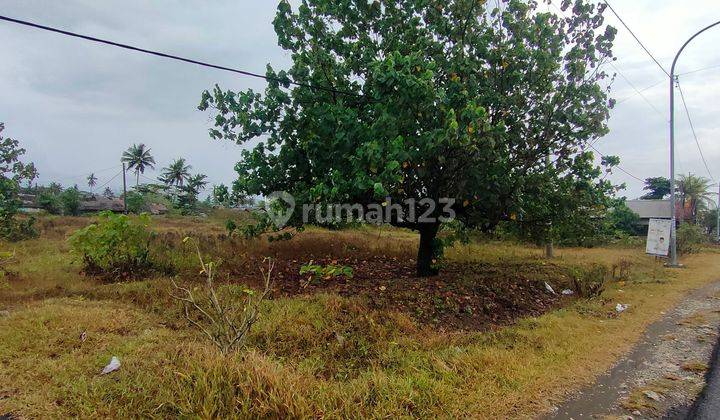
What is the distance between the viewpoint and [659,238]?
1508 centimetres

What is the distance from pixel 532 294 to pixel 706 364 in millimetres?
3542

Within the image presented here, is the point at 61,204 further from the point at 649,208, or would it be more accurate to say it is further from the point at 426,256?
the point at 649,208

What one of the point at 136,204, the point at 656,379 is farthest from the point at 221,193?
the point at 136,204

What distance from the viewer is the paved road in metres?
3.31

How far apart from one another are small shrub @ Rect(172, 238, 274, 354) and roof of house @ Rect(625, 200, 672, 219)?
45.8 meters

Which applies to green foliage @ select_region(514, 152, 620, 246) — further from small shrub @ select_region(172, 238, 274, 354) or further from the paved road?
small shrub @ select_region(172, 238, 274, 354)

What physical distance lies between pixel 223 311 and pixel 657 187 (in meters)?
63.9

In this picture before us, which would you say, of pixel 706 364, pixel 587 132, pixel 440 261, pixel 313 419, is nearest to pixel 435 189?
pixel 440 261

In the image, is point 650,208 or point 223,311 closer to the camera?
point 223,311

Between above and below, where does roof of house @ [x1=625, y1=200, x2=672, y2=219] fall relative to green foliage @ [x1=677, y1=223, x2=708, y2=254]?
above

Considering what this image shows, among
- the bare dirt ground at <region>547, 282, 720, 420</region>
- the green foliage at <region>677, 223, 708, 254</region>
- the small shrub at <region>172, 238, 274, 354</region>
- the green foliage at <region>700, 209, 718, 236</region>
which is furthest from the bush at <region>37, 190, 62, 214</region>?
the green foliage at <region>700, 209, 718, 236</region>

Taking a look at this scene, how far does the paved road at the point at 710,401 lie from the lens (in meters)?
3.31

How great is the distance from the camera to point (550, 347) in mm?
4613

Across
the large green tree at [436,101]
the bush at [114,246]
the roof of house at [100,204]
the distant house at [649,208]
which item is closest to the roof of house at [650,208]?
the distant house at [649,208]
